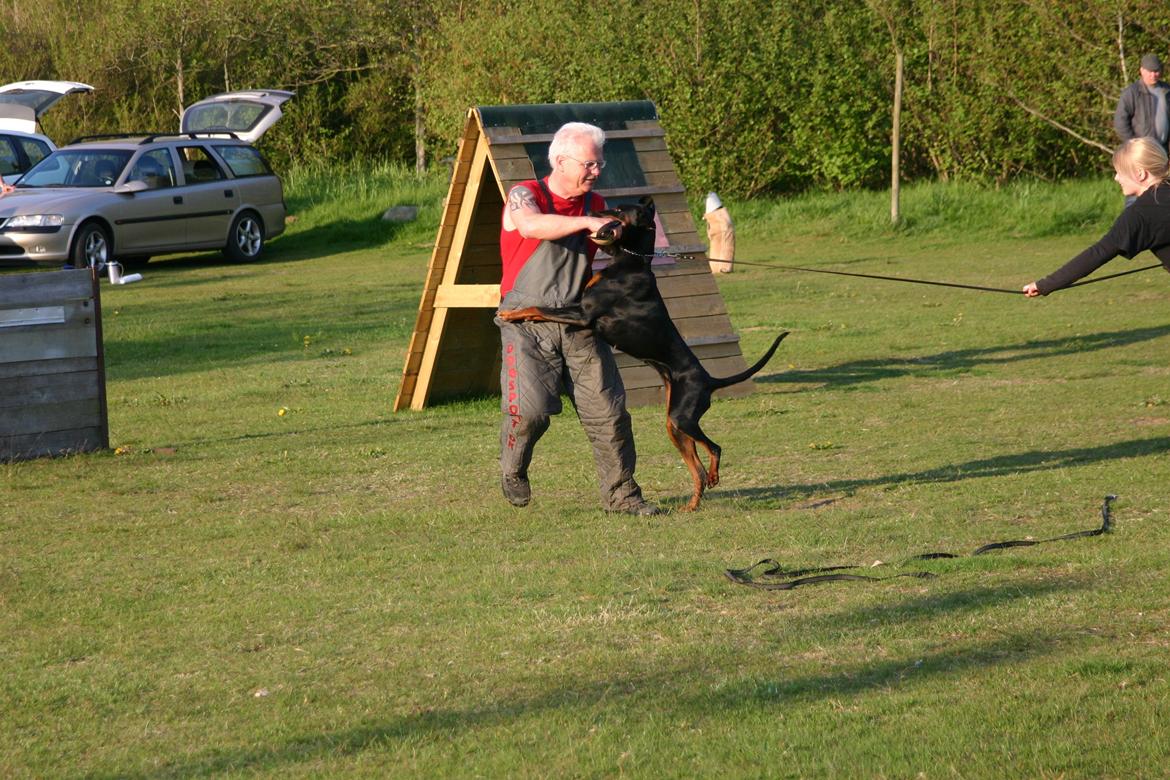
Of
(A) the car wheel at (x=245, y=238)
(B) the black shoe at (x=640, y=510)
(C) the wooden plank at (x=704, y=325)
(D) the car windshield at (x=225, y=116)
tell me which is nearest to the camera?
(B) the black shoe at (x=640, y=510)

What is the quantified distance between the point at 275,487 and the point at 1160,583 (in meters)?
4.35

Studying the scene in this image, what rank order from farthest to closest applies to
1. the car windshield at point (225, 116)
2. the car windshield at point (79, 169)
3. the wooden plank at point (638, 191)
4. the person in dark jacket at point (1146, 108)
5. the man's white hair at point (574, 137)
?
1. the car windshield at point (225, 116)
2. the car windshield at point (79, 169)
3. the person in dark jacket at point (1146, 108)
4. the wooden plank at point (638, 191)
5. the man's white hair at point (574, 137)

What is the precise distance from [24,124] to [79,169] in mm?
3676

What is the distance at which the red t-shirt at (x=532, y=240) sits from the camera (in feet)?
20.5

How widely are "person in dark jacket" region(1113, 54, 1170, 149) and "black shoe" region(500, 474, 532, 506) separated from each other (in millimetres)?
9315

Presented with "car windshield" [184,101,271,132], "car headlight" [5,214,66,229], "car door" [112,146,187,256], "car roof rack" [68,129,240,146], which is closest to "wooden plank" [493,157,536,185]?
"car headlight" [5,214,66,229]

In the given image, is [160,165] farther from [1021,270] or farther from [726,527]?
[726,527]

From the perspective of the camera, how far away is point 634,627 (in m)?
4.68

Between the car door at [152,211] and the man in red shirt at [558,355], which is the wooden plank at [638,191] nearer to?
the man in red shirt at [558,355]

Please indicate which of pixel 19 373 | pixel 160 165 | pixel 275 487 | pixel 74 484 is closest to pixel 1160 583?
pixel 275 487

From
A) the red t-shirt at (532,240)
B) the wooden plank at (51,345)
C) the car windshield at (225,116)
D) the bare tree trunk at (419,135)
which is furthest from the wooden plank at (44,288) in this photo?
the bare tree trunk at (419,135)

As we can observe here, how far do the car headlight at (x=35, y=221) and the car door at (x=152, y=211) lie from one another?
886 millimetres

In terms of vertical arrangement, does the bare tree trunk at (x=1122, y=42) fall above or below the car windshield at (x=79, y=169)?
above

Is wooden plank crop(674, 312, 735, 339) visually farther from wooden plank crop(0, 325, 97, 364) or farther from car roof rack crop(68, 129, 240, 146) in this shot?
car roof rack crop(68, 129, 240, 146)
